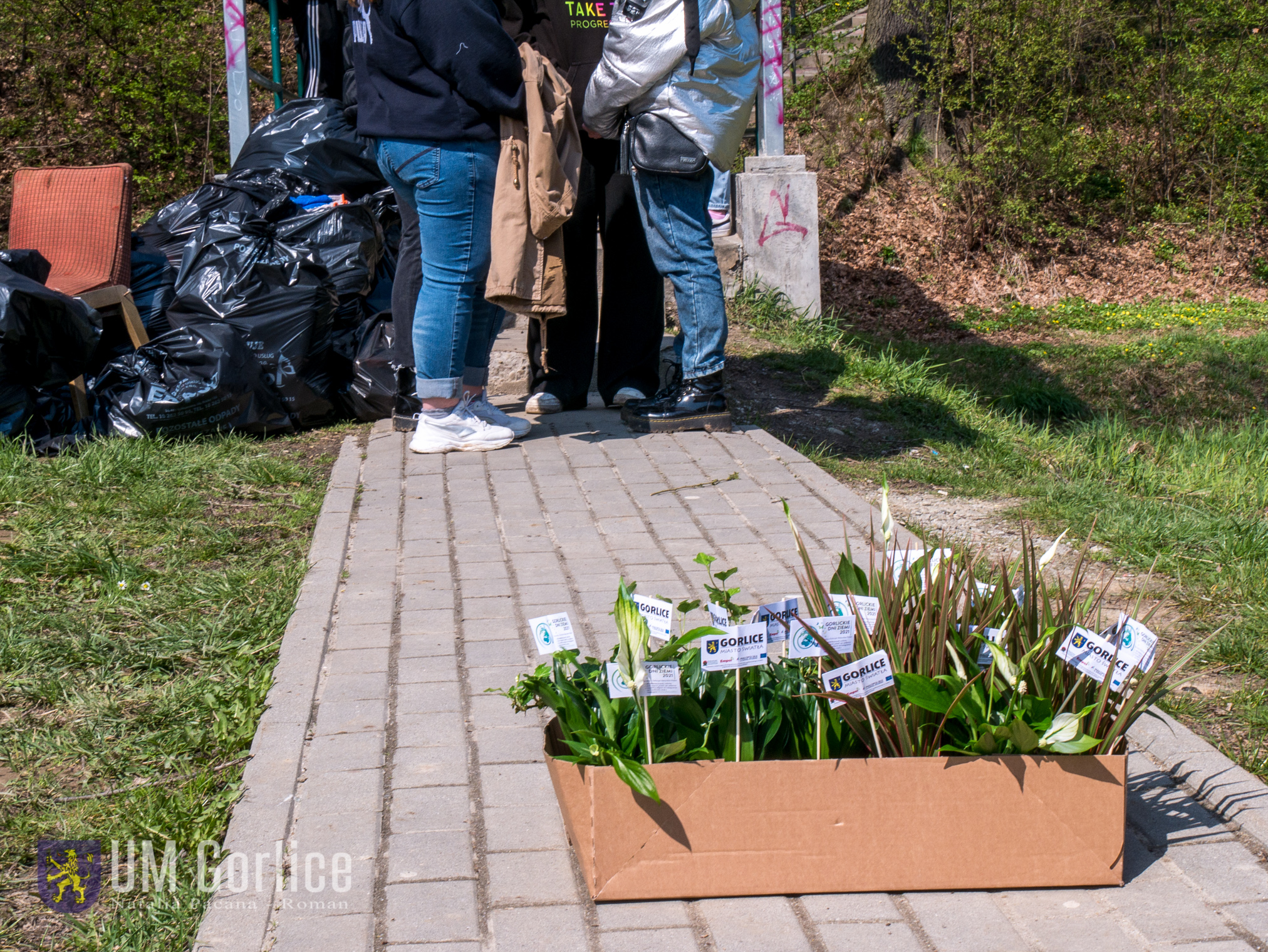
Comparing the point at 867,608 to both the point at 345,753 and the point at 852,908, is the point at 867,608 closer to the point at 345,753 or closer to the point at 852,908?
the point at 852,908

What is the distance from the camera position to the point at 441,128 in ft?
13.6

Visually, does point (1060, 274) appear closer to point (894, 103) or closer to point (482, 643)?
point (894, 103)

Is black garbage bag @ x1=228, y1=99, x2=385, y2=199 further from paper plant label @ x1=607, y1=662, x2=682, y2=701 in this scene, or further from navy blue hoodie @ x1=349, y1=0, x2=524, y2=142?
paper plant label @ x1=607, y1=662, x2=682, y2=701

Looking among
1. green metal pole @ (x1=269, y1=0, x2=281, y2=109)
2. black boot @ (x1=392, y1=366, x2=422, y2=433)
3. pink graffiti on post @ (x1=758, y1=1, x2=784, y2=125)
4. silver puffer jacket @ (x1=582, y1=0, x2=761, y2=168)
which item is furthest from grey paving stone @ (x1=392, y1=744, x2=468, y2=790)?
green metal pole @ (x1=269, y1=0, x2=281, y2=109)

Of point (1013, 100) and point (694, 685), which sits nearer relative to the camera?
point (694, 685)

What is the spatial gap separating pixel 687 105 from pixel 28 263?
119 inches

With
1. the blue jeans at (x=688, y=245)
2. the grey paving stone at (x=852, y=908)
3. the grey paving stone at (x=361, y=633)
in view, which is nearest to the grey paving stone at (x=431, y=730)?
the grey paving stone at (x=361, y=633)

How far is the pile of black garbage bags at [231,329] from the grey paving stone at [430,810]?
10.2 feet

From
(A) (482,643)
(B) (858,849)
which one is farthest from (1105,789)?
(A) (482,643)

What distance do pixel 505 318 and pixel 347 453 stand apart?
198cm

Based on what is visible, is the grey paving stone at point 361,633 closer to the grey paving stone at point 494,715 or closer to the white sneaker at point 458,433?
the grey paving stone at point 494,715

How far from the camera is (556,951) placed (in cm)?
181

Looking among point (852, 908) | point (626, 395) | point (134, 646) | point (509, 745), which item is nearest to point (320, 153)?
point (626, 395)

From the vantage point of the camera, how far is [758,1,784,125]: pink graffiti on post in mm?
7996
